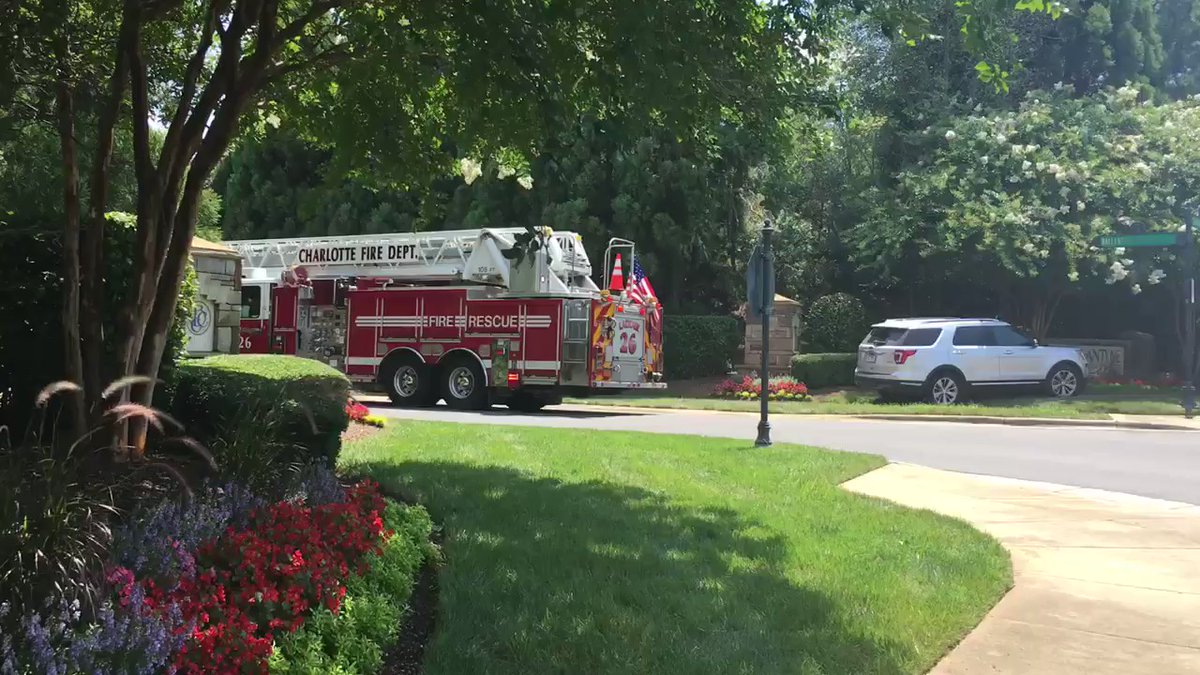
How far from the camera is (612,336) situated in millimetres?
18562

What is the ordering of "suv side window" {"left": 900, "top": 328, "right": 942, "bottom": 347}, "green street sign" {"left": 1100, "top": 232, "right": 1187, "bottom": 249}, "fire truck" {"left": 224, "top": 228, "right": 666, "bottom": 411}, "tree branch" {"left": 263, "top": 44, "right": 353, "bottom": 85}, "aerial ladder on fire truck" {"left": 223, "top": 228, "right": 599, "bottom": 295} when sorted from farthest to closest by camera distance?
"suv side window" {"left": 900, "top": 328, "right": 942, "bottom": 347}
"aerial ladder on fire truck" {"left": 223, "top": 228, "right": 599, "bottom": 295}
"fire truck" {"left": 224, "top": 228, "right": 666, "bottom": 411}
"green street sign" {"left": 1100, "top": 232, "right": 1187, "bottom": 249}
"tree branch" {"left": 263, "top": 44, "right": 353, "bottom": 85}

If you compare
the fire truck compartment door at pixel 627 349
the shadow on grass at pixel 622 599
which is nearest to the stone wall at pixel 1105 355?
the fire truck compartment door at pixel 627 349

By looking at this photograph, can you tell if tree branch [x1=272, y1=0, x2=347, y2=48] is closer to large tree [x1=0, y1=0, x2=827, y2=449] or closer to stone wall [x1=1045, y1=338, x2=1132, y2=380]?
large tree [x1=0, y1=0, x2=827, y2=449]

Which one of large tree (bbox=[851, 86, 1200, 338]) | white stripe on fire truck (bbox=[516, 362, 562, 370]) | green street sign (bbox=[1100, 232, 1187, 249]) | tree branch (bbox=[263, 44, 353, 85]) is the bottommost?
white stripe on fire truck (bbox=[516, 362, 562, 370])

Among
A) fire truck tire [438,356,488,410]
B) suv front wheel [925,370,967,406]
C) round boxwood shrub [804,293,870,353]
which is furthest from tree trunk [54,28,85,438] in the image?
round boxwood shrub [804,293,870,353]

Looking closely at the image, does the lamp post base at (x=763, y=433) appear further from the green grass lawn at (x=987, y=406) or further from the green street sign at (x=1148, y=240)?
the green street sign at (x=1148, y=240)

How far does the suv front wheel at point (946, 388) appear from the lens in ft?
65.3

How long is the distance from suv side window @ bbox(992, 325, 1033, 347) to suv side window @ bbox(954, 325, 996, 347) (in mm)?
136

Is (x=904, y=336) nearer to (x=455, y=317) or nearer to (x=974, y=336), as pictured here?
(x=974, y=336)

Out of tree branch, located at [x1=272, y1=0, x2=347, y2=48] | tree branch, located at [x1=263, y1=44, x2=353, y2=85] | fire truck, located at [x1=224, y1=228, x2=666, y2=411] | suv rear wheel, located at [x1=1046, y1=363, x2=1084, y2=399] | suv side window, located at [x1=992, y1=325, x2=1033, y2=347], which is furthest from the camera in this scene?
suv rear wheel, located at [x1=1046, y1=363, x2=1084, y2=399]

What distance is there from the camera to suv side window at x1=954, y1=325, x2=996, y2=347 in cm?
1978

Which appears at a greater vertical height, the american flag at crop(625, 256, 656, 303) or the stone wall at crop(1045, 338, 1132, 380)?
the american flag at crop(625, 256, 656, 303)

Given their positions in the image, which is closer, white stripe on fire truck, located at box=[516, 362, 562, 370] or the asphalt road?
the asphalt road

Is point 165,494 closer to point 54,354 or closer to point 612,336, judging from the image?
point 54,354
